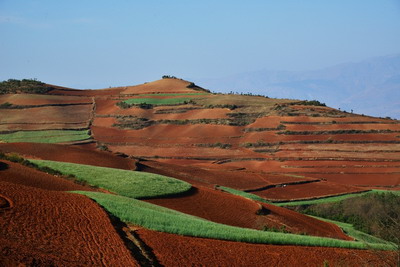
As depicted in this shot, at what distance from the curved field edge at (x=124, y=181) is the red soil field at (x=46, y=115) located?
180 feet

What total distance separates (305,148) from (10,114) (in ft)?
149

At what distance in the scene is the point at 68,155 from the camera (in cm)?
4741

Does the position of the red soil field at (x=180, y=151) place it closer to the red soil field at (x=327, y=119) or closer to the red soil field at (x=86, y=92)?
the red soil field at (x=327, y=119)

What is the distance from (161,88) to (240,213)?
84.9 meters

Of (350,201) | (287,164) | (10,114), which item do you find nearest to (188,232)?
(350,201)

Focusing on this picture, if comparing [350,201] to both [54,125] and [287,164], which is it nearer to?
[287,164]

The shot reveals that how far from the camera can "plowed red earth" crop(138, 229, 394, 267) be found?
18.9 m

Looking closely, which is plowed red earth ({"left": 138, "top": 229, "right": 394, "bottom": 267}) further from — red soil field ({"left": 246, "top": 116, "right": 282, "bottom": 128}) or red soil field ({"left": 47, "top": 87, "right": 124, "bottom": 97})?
red soil field ({"left": 47, "top": 87, "right": 124, "bottom": 97})

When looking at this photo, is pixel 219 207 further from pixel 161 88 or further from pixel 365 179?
pixel 161 88

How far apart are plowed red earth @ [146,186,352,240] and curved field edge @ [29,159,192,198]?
102cm

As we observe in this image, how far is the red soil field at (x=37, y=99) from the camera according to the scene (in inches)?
3895

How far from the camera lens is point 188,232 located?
22.6m

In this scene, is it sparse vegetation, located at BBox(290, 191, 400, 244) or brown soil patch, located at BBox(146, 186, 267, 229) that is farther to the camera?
sparse vegetation, located at BBox(290, 191, 400, 244)

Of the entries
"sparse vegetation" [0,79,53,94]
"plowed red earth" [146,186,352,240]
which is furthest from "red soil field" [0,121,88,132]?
"plowed red earth" [146,186,352,240]
